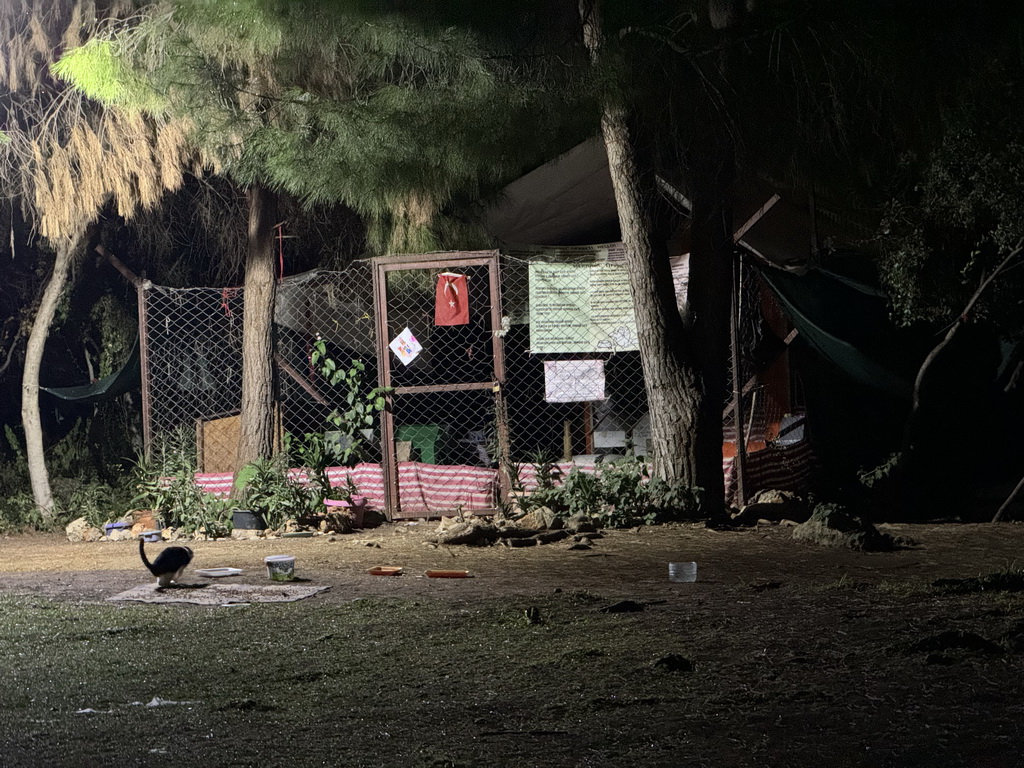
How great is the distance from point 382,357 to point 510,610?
429cm

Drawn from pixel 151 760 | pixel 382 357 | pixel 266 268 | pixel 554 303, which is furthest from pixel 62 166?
pixel 151 760

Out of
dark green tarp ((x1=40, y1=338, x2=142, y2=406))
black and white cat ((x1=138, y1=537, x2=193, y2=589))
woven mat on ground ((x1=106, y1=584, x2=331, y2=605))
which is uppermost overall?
dark green tarp ((x1=40, y1=338, x2=142, y2=406))

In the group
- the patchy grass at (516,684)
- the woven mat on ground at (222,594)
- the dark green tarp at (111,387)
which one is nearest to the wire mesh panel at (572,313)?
the woven mat on ground at (222,594)

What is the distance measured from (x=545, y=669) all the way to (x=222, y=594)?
2307 millimetres

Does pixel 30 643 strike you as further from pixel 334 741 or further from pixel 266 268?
pixel 266 268

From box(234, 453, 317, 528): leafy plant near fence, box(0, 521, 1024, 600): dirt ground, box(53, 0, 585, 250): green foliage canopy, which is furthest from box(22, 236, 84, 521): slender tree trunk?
box(234, 453, 317, 528): leafy plant near fence

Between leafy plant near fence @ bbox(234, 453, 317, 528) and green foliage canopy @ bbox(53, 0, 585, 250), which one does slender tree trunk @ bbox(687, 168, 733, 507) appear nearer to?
green foliage canopy @ bbox(53, 0, 585, 250)

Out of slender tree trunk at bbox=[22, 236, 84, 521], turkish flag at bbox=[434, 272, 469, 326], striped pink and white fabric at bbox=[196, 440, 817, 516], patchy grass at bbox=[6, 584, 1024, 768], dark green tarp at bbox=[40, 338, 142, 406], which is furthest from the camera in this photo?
dark green tarp at bbox=[40, 338, 142, 406]

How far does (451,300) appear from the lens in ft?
30.4

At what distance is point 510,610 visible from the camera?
16.3ft

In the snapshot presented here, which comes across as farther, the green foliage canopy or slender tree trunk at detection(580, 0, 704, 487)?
→ slender tree trunk at detection(580, 0, 704, 487)

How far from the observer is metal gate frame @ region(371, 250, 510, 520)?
28.6 ft

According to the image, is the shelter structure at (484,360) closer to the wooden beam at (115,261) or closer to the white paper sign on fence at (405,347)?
the white paper sign on fence at (405,347)

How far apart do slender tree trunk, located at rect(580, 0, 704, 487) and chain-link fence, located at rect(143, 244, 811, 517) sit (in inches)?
19.9
